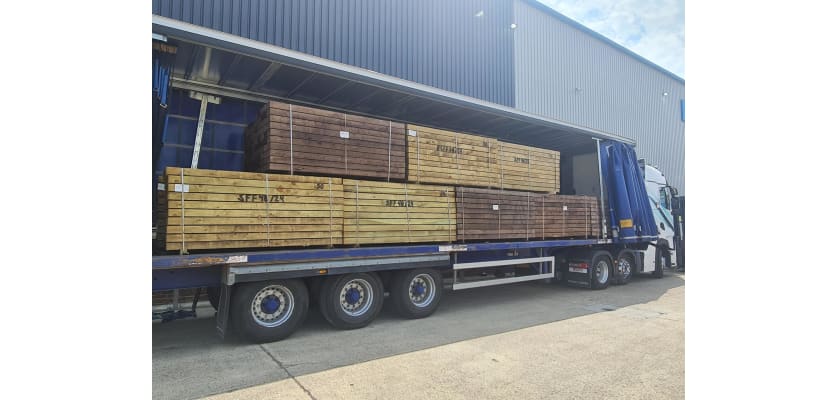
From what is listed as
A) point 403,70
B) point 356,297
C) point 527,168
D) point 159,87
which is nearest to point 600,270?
point 527,168

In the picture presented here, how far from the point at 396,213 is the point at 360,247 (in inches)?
31.0

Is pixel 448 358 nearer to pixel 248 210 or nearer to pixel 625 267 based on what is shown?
pixel 248 210

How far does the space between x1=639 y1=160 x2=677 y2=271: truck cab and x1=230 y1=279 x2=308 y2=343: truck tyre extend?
9910 mm

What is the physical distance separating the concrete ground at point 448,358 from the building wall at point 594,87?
1031 cm

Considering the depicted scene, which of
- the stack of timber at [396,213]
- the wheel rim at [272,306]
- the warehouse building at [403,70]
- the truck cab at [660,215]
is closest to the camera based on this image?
the wheel rim at [272,306]

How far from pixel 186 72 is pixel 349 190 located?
293 centimetres

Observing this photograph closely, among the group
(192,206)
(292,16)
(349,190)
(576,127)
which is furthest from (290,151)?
(576,127)

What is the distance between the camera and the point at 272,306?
5.67 meters

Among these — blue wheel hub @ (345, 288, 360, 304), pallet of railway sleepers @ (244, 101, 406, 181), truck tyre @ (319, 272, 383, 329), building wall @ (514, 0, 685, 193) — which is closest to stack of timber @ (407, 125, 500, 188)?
pallet of railway sleepers @ (244, 101, 406, 181)

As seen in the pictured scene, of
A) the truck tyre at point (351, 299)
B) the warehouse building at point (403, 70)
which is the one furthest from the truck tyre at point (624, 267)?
the truck tyre at point (351, 299)

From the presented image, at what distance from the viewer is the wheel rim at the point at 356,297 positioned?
629 centimetres

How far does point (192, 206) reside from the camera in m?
4.96

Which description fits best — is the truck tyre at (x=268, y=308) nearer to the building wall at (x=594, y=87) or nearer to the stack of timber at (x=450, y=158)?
the stack of timber at (x=450, y=158)

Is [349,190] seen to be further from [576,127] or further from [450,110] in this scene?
[576,127]
